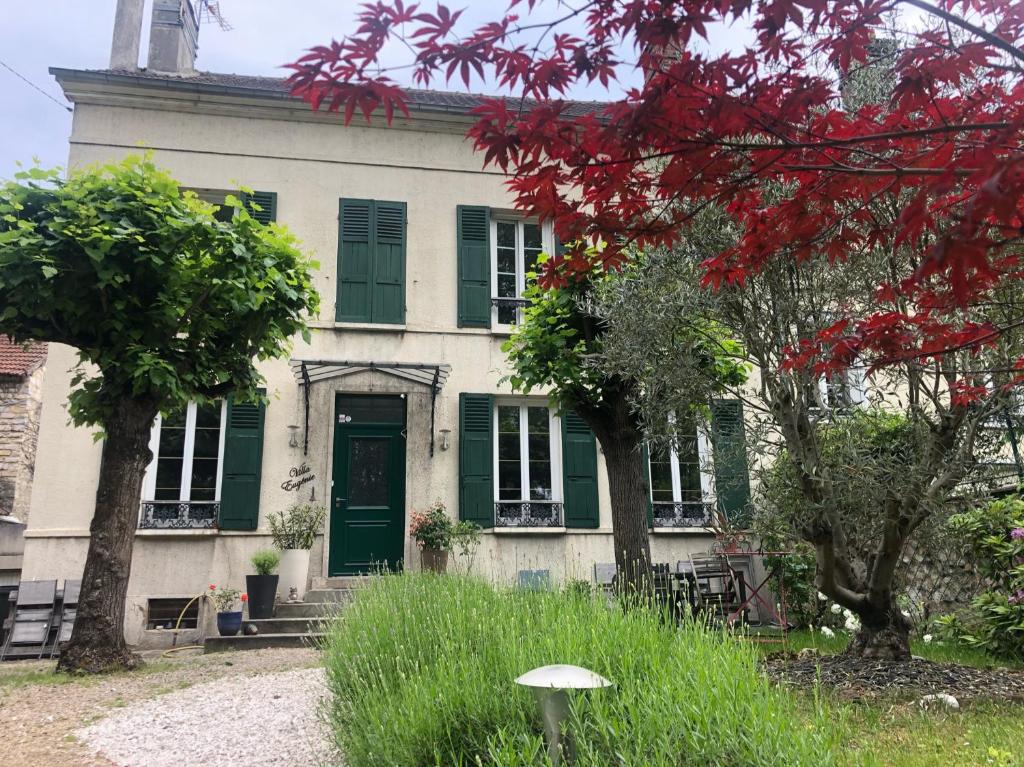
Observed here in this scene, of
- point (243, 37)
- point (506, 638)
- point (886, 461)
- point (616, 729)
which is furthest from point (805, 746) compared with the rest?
point (243, 37)

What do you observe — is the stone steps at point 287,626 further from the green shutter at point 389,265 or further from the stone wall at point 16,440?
the stone wall at point 16,440

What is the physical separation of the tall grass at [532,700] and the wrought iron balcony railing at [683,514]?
6.69 m

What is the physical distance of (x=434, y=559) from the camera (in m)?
9.29

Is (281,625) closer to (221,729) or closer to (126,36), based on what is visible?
(221,729)

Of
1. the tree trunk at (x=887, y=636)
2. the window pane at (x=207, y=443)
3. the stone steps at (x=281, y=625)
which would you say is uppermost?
the window pane at (x=207, y=443)

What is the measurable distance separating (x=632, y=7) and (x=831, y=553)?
394 centimetres

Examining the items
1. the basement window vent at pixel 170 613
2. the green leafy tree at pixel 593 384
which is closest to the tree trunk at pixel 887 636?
the green leafy tree at pixel 593 384

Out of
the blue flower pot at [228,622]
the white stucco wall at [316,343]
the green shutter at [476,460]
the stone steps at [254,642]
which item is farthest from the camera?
the green shutter at [476,460]

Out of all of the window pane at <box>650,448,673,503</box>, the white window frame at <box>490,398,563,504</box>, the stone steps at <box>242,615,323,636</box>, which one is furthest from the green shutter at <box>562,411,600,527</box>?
the stone steps at <box>242,615,323,636</box>

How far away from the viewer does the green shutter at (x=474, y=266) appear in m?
10.7

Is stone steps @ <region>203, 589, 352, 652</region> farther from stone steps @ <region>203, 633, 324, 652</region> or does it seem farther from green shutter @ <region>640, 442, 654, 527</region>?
green shutter @ <region>640, 442, 654, 527</region>

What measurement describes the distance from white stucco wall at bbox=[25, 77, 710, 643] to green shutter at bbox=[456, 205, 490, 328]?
0.43 feet

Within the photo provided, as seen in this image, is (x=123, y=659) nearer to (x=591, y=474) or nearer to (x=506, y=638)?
(x=506, y=638)

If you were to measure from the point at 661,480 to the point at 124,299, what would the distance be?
7.19 m
